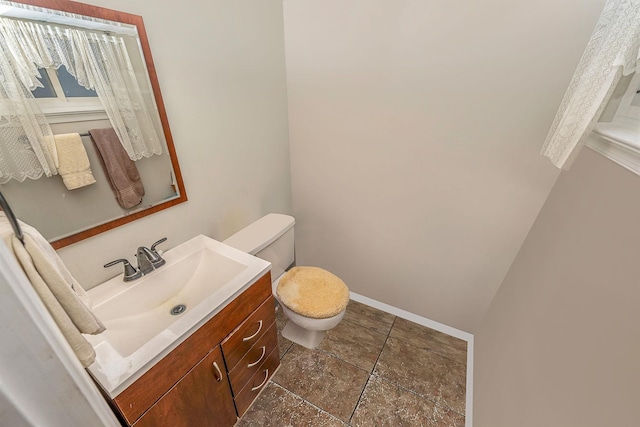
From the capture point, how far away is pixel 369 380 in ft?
5.14

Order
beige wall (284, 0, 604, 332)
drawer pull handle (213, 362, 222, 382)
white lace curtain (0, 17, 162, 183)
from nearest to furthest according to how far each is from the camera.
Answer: white lace curtain (0, 17, 162, 183), drawer pull handle (213, 362, 222, 382), beige wall (284, 0, 604, 332)

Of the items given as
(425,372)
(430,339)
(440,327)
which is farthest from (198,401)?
(440,327)

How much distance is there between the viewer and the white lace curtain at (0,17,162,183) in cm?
74

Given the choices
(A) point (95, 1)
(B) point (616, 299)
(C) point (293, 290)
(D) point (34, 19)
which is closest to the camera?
(B) point (616, 299)

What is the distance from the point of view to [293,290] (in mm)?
1588

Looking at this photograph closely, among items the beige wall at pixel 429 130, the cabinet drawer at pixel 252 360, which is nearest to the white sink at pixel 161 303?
the cabinet drawer at pixel 252 360

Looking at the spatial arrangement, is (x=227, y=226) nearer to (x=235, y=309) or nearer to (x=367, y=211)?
(x=235, y=309)

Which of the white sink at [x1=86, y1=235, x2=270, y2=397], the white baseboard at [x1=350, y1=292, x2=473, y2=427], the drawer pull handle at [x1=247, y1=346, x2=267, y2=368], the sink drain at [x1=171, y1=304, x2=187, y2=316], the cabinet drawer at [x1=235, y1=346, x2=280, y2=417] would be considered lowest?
the white baseboard at [x1=350, y1=292, x2=473, y2=427]

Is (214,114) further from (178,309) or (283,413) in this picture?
(283,413)

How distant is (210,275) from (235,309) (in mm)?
243

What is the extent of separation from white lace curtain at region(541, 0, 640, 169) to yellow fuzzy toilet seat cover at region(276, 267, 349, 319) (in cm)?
117

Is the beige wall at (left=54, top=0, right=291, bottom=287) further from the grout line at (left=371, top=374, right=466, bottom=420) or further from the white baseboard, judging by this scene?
the grout line at (left=371, top=374, right=466, bottom=420)

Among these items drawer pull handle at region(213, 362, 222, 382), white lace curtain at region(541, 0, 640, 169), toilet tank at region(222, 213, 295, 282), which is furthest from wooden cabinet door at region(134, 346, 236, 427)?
white lace curtain at region(541, 0, 640, 169)

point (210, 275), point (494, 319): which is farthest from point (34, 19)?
point (494, 319)
